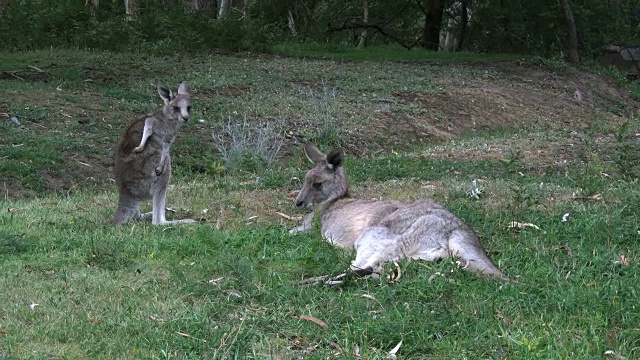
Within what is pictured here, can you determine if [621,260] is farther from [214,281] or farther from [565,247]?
[214,281]

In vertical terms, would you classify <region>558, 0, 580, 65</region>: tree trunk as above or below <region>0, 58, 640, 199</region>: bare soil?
above

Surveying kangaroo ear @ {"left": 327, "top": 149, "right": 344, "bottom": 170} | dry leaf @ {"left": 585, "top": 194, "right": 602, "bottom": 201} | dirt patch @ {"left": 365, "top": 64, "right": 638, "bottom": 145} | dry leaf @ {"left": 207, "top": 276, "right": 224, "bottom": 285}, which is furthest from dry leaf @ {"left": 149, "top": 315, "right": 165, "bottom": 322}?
dirt patch @ {"left": 365, "top": 64, "right": 638, "bottom": 145}

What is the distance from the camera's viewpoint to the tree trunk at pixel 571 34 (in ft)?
77.9

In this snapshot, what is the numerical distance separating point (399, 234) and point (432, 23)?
2243 cm

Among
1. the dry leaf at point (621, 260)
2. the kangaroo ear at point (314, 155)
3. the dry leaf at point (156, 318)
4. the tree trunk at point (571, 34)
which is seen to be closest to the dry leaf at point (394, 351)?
the dry leaf at point (156, 318)

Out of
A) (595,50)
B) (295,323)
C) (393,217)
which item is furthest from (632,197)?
(595,50)

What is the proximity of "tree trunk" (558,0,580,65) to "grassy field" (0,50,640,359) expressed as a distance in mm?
8505

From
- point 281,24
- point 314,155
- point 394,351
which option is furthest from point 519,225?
point 281,24

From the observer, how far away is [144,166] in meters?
8.65

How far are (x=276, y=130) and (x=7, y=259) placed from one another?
7925 millimetres

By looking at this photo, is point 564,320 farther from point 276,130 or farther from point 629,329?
point 276,130

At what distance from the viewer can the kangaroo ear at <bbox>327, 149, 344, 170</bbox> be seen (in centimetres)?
822

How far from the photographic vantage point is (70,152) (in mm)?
12445

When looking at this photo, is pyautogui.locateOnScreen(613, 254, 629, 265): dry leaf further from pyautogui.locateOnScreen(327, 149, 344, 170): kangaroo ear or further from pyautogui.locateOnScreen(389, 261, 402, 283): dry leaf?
pyautogui.locateOnScreen(327, 149, 344, 170): kangaroo ear
